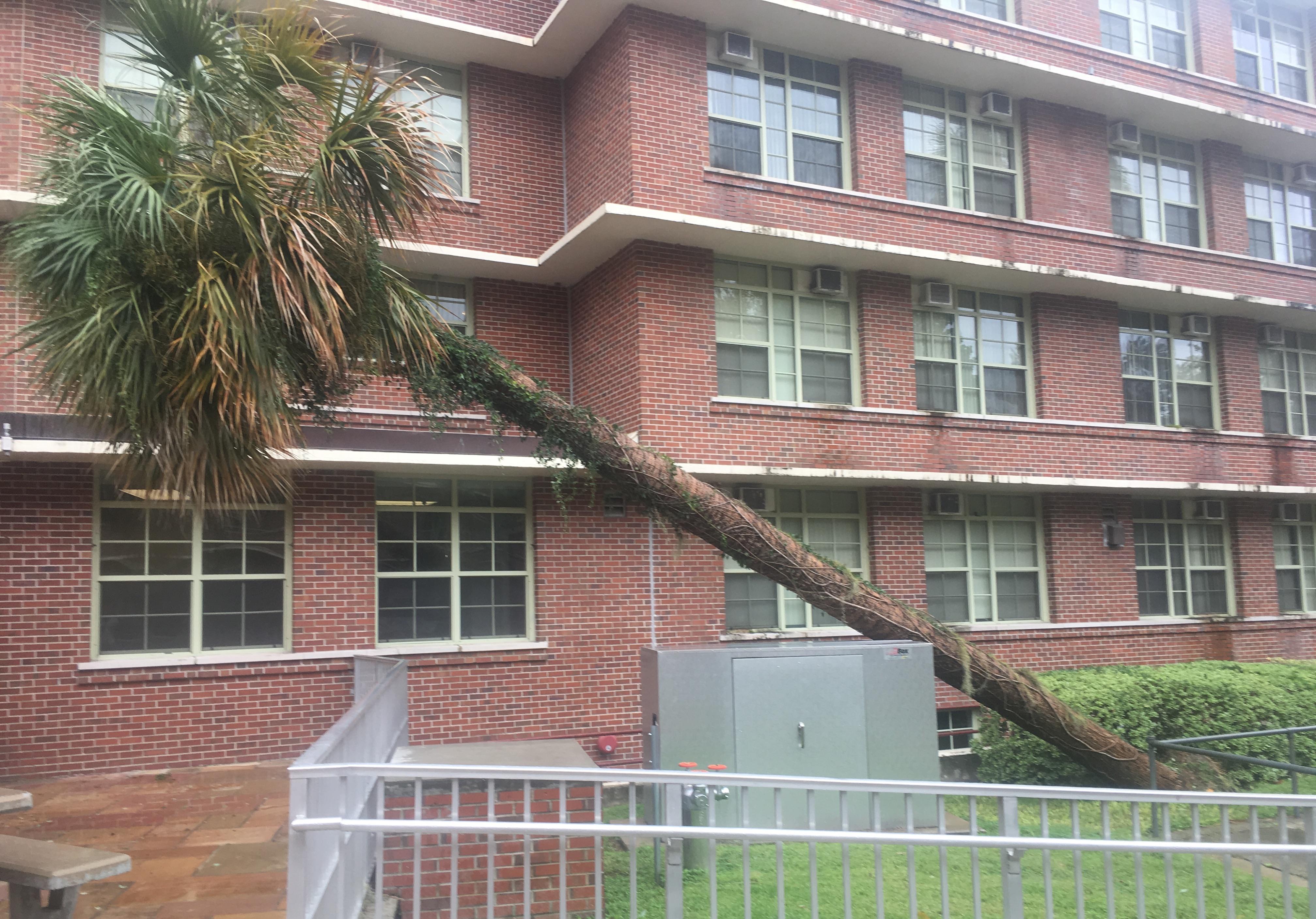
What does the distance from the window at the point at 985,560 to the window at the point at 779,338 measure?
8.82ft

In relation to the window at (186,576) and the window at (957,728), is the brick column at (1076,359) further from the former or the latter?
→ the window at (186,576)

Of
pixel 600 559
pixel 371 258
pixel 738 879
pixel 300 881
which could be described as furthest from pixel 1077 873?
pixel 600 559

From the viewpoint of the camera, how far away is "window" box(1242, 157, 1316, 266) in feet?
59.4

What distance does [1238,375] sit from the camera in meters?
17.4

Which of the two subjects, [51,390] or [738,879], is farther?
[738,879]

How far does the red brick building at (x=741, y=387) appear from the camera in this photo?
11273 mm

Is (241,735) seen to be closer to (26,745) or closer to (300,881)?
(26,745)

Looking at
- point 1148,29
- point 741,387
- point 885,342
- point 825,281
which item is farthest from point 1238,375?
point 741,387

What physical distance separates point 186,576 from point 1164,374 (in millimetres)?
15208

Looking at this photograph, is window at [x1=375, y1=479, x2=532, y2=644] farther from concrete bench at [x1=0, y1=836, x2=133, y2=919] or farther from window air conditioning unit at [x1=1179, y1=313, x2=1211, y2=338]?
window air conditioning unit at [x1=1179, y1=313, x2=1211, y2=338]

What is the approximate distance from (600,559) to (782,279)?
4606 mm

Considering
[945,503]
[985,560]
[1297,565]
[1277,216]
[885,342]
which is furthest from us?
[1277,216]

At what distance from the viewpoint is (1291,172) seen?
18.6m

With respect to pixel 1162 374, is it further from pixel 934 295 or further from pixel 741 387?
pixel 741 387
